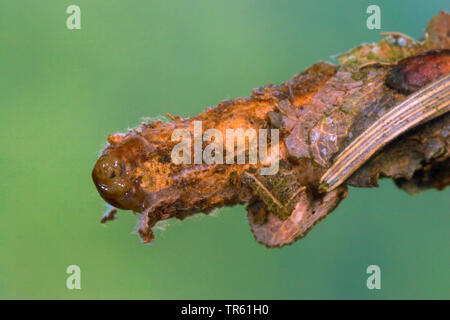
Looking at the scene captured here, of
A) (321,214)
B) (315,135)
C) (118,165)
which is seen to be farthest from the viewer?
(321,214)

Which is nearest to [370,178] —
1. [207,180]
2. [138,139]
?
[207,180]

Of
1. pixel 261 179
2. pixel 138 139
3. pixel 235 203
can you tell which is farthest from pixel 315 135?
pixel 138 139

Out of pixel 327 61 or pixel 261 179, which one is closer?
pixel 261 179

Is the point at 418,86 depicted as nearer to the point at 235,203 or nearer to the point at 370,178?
the point at 370,178

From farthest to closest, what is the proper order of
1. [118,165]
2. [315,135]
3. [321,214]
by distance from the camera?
[321,214] < [315,135] < [118,165]

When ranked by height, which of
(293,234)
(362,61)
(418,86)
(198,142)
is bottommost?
(293,234)

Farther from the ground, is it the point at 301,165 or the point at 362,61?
the point at 362,61
